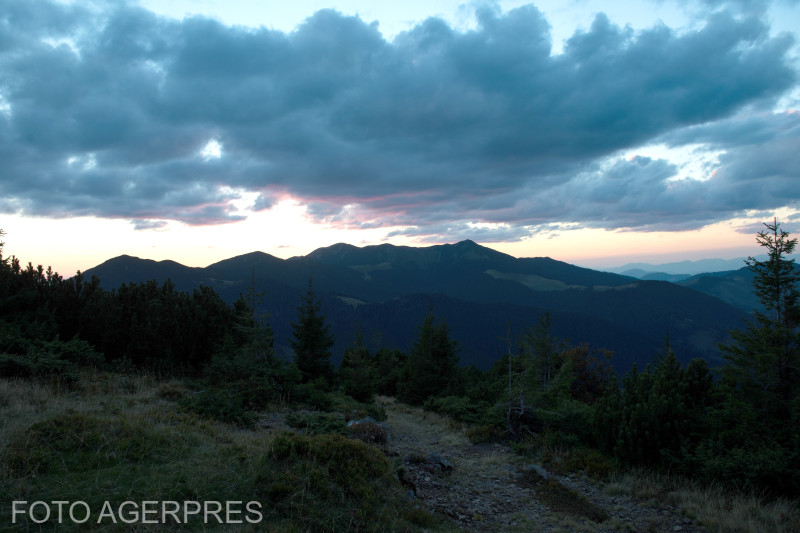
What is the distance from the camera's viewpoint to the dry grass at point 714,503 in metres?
6.39

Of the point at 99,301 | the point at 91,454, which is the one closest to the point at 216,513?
the point at 91,454

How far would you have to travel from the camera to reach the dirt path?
6.67 meters

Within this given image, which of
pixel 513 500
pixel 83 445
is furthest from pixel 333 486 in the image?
pixel 513 500

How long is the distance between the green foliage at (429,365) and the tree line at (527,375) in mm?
1795

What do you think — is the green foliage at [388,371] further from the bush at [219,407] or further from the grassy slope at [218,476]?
the grassy slope at [218,476]

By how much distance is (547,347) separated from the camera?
17234mm

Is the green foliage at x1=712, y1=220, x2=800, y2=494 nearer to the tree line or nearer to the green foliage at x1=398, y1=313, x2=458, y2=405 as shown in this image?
the tree line

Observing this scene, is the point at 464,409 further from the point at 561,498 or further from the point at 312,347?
the point at 312,347

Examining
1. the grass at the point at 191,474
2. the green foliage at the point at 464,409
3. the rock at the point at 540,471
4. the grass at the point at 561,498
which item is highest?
the grass at the point at 191,474

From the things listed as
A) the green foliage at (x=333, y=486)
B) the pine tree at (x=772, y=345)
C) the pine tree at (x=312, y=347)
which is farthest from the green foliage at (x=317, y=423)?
the pine tree at (x=312, y=347)

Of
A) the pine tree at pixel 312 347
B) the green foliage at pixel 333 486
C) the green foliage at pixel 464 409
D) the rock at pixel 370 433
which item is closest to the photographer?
the green foliage at pixel 333 486

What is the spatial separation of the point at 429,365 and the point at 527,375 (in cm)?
1152

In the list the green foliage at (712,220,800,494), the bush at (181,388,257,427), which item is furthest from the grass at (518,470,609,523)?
the bush at (181,388,257,427)

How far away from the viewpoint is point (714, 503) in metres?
7.12
